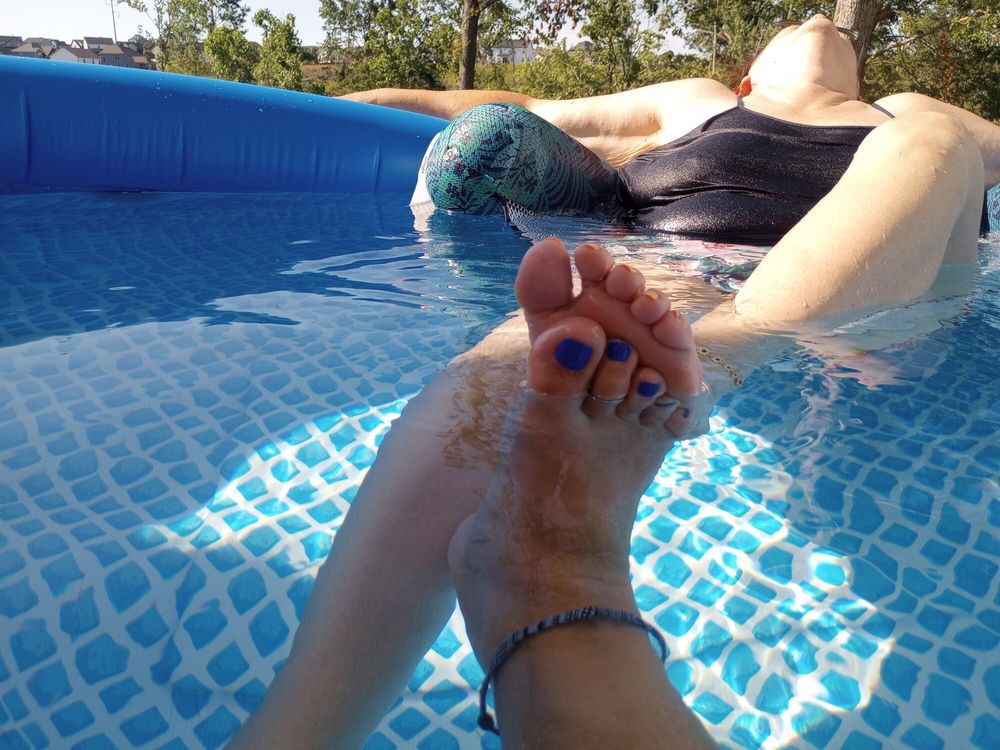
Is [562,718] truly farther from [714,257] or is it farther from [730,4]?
[730,4]

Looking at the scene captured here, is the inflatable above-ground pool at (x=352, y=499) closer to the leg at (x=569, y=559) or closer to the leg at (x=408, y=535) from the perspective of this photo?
the leg at (x=408, y=535)

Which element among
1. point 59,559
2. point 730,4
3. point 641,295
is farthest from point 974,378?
point 730,4

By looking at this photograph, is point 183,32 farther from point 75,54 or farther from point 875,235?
point 875,235

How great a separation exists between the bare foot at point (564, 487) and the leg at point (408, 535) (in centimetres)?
3

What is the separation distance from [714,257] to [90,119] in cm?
301

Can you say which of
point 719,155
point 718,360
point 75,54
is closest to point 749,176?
point 719,155

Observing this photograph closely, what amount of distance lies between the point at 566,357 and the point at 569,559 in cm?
26

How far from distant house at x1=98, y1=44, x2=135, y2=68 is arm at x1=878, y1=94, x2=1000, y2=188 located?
56594 mm

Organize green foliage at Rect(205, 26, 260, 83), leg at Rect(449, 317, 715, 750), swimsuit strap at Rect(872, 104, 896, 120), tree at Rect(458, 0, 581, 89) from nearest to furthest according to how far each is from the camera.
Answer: leg at Rect(449, 317, 715, 750), swimsuit strap at Rect(872, 104, 896, 120), tree at Rect(458, 0, 581, 89), green foliage at Rect(205, 26, 260, 83)

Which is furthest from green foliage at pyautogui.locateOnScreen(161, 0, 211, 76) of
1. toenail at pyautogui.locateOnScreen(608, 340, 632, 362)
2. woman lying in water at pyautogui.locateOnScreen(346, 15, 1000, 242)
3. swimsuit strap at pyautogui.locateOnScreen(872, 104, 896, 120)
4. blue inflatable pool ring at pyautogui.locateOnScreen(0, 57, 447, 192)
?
toenail at pyautogui.locateOnScreen(608, 340, 632, 362)

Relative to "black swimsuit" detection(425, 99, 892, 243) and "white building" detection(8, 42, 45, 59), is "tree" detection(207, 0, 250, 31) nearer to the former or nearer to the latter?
"white building" detection(8, 42, 45, 59)

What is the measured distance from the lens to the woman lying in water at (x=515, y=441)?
0.88 metres

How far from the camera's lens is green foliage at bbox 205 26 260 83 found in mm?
18438

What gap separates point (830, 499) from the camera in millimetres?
1408
